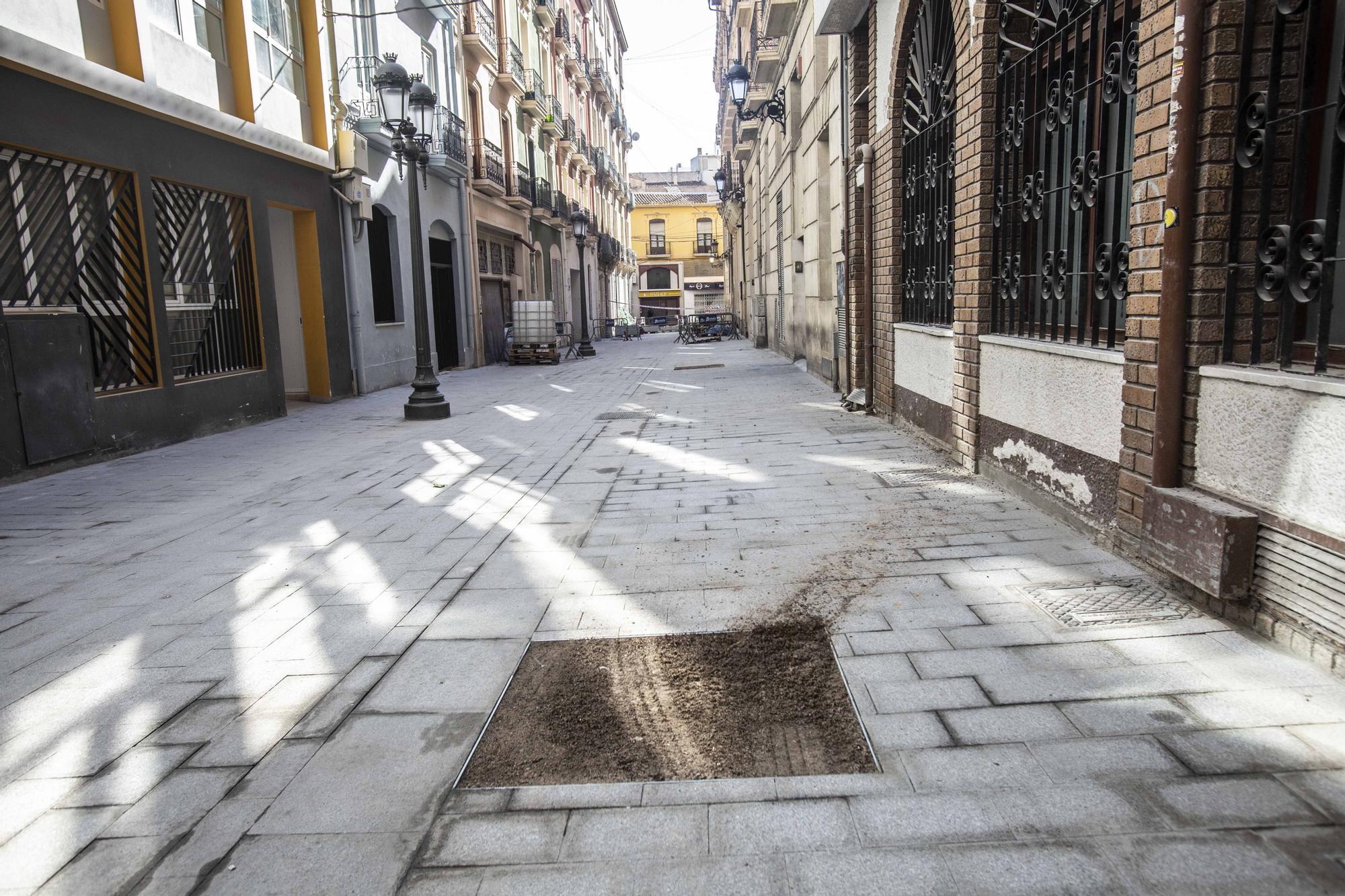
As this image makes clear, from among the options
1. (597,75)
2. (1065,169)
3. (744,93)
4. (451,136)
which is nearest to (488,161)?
(451,136)

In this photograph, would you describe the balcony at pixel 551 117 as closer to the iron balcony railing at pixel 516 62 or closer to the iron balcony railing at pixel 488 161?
the iron balcony railing at pixel 516 62

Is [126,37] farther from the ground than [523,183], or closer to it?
closer to it

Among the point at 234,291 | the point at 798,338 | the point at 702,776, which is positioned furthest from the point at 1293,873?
the point at 798,338

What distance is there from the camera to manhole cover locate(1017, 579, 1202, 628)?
10.4 ft

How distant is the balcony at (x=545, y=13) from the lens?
25828 millimetres

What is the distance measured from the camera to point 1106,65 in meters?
4.13

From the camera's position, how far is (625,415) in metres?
10.4

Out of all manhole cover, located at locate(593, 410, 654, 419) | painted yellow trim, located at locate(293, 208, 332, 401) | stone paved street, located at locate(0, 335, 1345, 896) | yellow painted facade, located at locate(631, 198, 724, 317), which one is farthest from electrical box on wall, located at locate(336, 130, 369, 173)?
yellow painted facade, located at locate(631, 198, 724, 317)

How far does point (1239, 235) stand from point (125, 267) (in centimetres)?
931

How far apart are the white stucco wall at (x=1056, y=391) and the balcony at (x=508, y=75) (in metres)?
19.4

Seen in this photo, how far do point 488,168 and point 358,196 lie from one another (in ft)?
24.8

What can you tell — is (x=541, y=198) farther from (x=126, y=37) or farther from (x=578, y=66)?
(x=126, y=37)

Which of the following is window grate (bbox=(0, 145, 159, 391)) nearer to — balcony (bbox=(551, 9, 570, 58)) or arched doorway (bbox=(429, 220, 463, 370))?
arched doorway (bbox=(429, 220, 463, 370))

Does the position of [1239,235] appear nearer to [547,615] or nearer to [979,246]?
[979,246]
